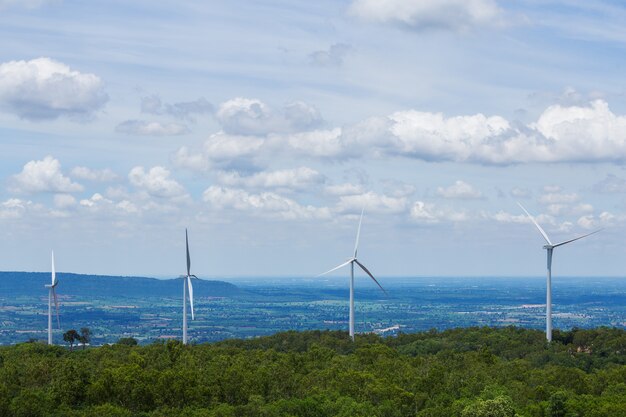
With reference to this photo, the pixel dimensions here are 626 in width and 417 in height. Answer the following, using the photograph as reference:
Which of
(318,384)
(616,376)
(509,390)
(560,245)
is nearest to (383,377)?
(318,384)

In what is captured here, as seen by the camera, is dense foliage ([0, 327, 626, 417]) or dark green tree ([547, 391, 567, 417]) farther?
dense foliage ([0, 327, 626, 417])

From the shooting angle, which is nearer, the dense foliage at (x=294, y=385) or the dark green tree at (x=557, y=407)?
the dark green tree at (x=557, y=407)

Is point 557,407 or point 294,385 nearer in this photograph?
point 557,407

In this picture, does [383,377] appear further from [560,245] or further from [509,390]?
[560,245]

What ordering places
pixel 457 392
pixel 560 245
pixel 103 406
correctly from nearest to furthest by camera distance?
pixel 103 406 < pixel 457 392 < pixel 560 245

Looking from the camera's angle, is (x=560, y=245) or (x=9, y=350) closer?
(x=9, y=350)

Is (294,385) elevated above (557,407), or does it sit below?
above

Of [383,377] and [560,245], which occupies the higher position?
[560,245]

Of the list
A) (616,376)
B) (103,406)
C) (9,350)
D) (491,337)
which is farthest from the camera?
(491,337)
